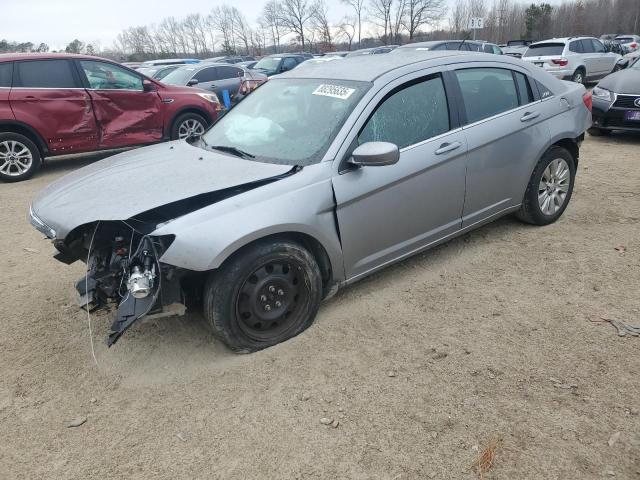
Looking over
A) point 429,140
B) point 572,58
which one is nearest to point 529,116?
point 429,140

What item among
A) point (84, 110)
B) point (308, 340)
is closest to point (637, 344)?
point (308, 340)

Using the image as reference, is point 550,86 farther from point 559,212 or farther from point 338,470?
point 338,470

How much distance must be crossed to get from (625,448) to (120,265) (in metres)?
2.78

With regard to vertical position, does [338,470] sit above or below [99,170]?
below

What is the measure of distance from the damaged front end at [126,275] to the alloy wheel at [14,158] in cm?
529

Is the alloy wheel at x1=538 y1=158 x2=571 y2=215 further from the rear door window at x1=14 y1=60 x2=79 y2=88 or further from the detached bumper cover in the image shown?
the rear door window at x1=14 y1=60 x2=79 y2=88

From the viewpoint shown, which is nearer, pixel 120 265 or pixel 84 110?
pixel 120 265

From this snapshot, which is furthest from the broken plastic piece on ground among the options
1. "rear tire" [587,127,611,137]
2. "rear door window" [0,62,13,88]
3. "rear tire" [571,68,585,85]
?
"rear tire" [571,68,585,85]

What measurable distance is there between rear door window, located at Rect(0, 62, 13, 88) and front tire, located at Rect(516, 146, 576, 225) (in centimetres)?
734

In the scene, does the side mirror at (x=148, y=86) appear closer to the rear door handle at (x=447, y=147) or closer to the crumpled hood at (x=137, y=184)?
the crumpled hood at (x=137, y=184)

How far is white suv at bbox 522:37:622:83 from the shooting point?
14.7 m

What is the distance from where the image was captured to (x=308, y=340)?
306 centimetres

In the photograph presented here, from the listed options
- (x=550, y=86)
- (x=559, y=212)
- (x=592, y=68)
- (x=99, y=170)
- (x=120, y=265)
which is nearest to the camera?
(x=120, y=265)

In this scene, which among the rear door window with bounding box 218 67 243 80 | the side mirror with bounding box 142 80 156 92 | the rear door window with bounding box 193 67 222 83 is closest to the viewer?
the side mirror with bounding box 142 80 156 92
